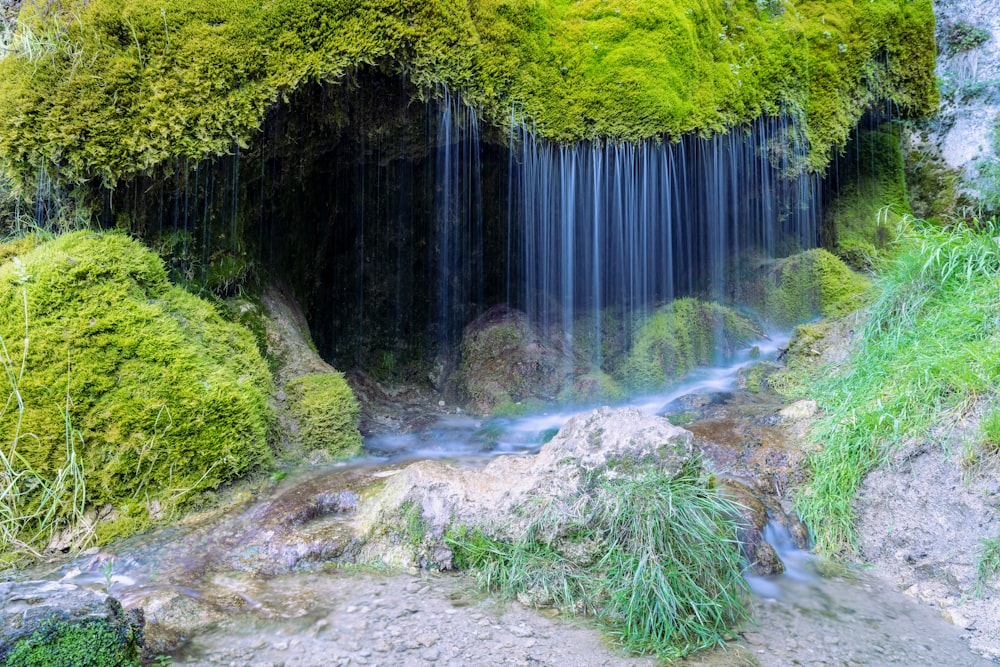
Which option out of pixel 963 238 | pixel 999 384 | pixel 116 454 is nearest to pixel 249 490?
pixel 116 454

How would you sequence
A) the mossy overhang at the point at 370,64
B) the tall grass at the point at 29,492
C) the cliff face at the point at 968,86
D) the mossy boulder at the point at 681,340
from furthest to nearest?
the cliff face at the point at 968,86, the mossy boulder at the point at 681,340, the mossy overhang at the point at 370,64, the tall grass at the point at 29,492

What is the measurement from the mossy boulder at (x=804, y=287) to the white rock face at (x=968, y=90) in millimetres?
2587

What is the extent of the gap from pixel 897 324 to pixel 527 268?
4.21m

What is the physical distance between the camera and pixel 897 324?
16.3 feet

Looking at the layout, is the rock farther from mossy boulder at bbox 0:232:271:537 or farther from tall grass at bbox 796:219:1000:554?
mossy boulder at bbox 0:232:271:537

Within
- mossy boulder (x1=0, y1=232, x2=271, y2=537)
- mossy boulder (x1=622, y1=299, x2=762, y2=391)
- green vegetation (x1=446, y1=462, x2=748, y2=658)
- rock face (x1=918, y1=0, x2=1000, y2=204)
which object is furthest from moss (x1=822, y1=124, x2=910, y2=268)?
mossy boulder (x1=0, y1=232, x2=271, y2=537)

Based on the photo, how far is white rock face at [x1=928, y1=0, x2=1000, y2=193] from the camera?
27.3ft

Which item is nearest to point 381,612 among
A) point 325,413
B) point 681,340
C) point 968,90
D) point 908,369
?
point 325,413

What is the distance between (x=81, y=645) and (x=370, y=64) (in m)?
4.49

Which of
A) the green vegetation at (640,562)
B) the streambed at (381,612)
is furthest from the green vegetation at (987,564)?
the green vegetation at (640,562)

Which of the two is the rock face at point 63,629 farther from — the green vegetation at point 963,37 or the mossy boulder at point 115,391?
the green vegetation at point 963,37

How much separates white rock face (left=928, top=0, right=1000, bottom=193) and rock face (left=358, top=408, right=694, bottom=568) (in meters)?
8.07

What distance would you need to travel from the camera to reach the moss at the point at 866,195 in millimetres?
8617

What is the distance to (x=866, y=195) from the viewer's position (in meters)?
8.78
